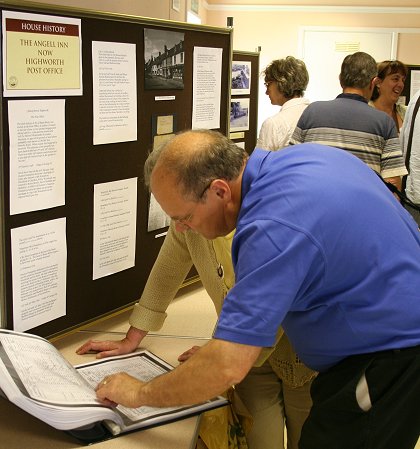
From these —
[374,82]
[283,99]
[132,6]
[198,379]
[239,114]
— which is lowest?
[198,379]

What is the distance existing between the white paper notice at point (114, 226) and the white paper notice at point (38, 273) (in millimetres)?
137

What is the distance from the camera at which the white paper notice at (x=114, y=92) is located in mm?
1611

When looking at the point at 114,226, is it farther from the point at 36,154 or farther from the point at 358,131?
the point at 358,131

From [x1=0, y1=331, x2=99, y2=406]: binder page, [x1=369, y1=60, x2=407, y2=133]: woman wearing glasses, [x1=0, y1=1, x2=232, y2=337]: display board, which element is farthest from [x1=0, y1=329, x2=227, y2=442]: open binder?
[x1=369, y1=60, x2=407, y2=133]: woman wearing glasses

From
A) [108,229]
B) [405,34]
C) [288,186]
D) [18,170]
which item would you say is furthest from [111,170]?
[405,34]

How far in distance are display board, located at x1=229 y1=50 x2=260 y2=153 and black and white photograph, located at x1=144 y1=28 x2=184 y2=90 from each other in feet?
3.08

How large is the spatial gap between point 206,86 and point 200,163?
3.25 feet

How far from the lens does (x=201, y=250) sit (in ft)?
5.34

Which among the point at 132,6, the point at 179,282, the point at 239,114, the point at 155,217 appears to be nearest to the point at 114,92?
the point at 155,217

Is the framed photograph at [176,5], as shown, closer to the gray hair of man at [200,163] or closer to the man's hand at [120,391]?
the gray hair of man at [200,163]

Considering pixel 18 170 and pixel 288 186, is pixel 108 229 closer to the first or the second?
pixel 18 170

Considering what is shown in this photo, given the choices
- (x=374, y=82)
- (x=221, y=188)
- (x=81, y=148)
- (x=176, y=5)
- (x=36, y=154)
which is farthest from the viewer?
(x=374, y=82)

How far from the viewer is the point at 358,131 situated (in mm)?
2967

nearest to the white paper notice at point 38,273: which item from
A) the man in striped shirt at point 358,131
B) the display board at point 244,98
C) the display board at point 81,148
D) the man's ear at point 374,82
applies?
the display board at point 81,148
